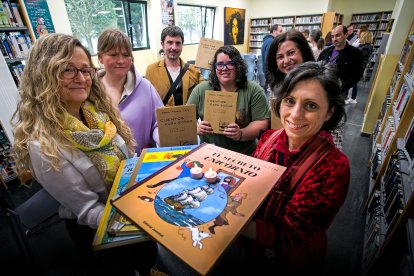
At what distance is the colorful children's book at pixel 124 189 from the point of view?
697 mm

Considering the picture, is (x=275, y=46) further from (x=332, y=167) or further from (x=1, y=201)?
(x=1, y=201)

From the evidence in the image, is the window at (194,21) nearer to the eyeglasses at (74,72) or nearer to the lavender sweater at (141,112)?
the lavender sweater at (141,112)

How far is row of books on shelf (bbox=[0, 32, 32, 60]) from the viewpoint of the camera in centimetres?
265

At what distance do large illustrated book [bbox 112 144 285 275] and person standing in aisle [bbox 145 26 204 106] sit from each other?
141cm

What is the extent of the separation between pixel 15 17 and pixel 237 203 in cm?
372

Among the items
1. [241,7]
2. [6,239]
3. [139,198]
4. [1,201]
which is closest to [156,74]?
[1,201]

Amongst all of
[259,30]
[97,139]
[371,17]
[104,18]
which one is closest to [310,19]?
[259,30]

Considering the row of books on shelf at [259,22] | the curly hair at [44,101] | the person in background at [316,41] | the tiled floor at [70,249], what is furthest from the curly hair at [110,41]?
the row of books on shelf at [259,22]

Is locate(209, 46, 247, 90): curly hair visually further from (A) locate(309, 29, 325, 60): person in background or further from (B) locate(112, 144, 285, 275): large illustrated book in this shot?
(A) locate(309, 29, 325, 60): person in background

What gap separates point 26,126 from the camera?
35.5 inches

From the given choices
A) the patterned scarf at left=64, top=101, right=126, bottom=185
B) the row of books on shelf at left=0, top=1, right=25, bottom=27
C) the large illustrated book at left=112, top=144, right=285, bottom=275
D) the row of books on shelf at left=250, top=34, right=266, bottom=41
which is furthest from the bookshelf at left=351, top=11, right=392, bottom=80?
the row of books on shelf at left=0, top=1, right=25, bottom=27

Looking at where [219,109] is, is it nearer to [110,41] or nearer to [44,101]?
[110,41]

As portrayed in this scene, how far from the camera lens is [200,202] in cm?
67

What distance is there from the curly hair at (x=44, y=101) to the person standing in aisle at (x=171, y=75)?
1.22m
